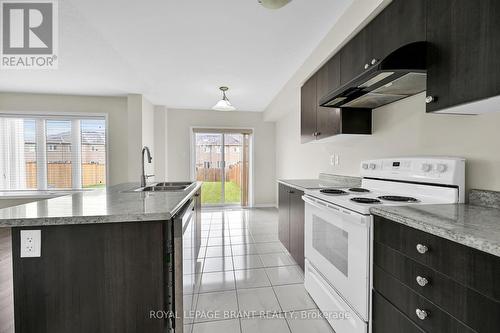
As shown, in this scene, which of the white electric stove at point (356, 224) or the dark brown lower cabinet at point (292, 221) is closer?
the white electric stove at point (356, 224)

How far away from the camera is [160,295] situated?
1.16 metres

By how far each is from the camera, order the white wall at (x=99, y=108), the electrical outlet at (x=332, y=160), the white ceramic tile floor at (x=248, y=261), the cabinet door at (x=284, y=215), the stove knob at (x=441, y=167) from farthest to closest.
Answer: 1. the white wall at (x=99, y=108)
2. the electrical outlet at (x=332, y=160)
3. the cabinet door at (x=284, y=215)
4. the white ceramic tile floor at (x=248, y=261)
5. the stove knob at (x=441, y=167)

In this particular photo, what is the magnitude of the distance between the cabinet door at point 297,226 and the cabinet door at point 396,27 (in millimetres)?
1379

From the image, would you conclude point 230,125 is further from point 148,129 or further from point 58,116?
point 58,116

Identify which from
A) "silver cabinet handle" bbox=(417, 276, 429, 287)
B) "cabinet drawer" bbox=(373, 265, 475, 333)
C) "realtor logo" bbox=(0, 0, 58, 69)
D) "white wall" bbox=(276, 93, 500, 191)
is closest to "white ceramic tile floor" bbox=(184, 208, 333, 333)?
"cabinet drawer" bbox=(373, 265, 475, 333)

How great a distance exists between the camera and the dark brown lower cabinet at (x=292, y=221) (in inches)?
88.9

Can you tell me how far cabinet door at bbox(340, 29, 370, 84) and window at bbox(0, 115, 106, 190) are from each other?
458 cm

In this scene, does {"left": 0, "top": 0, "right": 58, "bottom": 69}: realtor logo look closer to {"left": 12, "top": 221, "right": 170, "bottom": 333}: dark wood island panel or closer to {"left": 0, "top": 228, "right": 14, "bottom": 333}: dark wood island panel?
{"left": 12, "top": 221, "right": 170, "bottom": 333}: dark wood island panel

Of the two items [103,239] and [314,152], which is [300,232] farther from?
[103,239]

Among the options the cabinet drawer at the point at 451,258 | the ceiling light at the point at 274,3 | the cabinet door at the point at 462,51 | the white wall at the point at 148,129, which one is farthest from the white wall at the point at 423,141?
the white wall at the point at 148,129

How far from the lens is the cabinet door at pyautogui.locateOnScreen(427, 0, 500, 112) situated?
2.86 feet

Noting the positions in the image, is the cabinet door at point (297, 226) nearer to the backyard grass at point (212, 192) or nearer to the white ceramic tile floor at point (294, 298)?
the white ceramic tile floor at point (294, 298)

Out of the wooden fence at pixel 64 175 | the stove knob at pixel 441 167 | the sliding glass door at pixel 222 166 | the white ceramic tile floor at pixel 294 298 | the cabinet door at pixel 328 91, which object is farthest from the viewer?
the sliding glass door at pixel 222 166

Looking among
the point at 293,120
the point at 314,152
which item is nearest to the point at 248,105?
the point at 293,120
